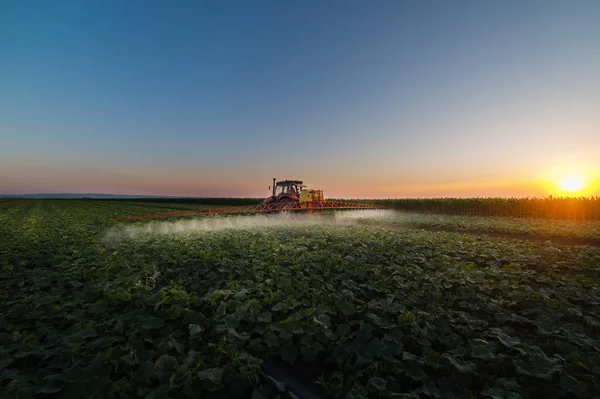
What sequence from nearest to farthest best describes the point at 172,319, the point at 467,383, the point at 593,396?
the point at 593,396 < the point at 467,383 < the point at 172,319

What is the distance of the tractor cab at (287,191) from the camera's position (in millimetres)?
21875

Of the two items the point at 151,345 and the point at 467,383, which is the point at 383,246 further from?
the point at 151,345

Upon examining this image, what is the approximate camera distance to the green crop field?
8.36ft

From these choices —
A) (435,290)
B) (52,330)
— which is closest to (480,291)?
(435,290)

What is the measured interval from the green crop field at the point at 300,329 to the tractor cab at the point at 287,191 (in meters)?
15.1

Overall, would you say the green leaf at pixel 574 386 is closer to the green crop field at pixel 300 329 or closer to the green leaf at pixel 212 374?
the green crop field at pixel 300 329

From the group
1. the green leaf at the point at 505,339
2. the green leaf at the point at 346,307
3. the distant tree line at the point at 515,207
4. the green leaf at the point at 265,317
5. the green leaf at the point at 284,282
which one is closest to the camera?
the green leaf at the point at 505,339

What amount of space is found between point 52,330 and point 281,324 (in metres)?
2.97

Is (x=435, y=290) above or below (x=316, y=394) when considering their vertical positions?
above

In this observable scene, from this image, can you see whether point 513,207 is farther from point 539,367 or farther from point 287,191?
point 539,367

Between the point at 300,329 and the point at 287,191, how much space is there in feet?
62.5

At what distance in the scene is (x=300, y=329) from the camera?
3.43 metres

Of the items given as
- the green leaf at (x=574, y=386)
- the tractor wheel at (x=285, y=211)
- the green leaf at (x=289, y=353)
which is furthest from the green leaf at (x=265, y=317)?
the tractor wheel at (x=285, y=211)

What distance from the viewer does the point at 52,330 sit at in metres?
3.59
